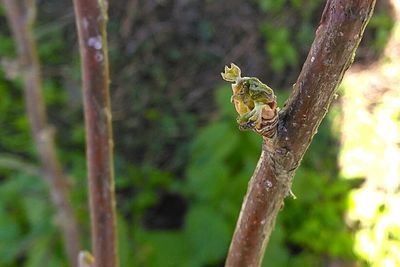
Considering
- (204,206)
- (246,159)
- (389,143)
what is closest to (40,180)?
(204,206)

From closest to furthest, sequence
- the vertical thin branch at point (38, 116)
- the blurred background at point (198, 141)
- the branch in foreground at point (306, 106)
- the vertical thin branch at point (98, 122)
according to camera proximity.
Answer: the branch in foreground at point (306, 106), the vertical thin branch at point (98, 122), the vertical thin branch at point (38, 116), the blurred background at point (198, 141)

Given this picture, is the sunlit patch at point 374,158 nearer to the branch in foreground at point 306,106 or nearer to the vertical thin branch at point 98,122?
the vertical thin branch at point 98,122

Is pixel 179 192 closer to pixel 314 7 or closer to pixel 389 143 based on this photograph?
pixel 389 143

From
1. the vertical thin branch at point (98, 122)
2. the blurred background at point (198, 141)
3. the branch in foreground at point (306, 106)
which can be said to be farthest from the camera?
the blurred background at point (198, 141)

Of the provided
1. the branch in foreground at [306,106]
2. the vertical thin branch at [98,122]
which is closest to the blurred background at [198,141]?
the vertical thin branch at [98,122]

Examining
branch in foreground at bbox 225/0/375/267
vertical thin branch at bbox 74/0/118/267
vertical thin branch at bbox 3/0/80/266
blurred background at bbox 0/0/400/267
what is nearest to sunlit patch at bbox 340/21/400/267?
blurred background at bbox 0/0/400/267

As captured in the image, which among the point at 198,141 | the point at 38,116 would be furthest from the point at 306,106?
the point at 198,141

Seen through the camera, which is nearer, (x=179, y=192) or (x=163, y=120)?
(x=179, y=192)
